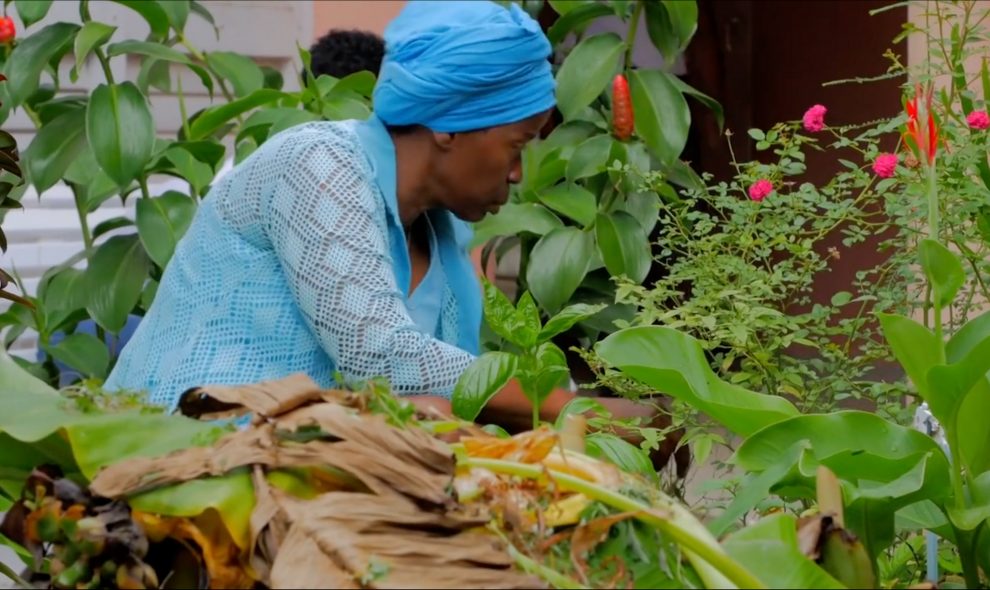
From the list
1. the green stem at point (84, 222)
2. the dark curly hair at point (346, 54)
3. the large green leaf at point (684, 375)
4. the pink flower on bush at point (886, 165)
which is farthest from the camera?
the dark curly hair at point (346, 54)

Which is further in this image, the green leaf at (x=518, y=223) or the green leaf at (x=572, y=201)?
the green leaf at (x=518, y=223)

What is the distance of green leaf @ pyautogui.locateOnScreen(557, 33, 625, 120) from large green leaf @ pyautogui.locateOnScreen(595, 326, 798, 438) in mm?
2257

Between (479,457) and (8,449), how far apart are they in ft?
1.42

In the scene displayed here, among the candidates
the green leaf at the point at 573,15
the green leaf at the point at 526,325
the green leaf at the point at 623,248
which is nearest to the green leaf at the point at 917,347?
the green leaf at the point at 526,325

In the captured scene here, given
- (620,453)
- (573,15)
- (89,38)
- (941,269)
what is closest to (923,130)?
(941,269)

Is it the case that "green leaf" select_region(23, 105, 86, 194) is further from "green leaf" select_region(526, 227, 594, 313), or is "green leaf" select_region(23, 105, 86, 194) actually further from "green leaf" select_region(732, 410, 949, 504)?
"green leaf" select_region(732, 410, 949, 504)

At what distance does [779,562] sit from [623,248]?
2.60m

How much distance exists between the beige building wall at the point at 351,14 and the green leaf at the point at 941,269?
16.1 feet

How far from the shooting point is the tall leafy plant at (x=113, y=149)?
4102mm

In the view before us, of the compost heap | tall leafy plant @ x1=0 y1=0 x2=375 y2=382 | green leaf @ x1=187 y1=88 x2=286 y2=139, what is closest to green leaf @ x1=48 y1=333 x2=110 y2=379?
tall leafy plant @ x1=0 y1=0 x2=375 y2=382

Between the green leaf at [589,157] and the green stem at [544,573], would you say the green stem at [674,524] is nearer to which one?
the green stem at [544,573]

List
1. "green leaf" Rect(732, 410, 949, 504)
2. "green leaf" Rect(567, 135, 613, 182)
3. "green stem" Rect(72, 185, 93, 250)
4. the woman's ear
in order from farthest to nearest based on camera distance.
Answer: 1. "green stem" Rect(72, 185, 93, 250)
2. "green leaf" Rect(567, 135, 613, 182)
3. the woman's ear
4. "green leaf" Rect(732, 410, 949, 504)

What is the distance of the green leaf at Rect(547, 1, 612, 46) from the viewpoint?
4316 mm

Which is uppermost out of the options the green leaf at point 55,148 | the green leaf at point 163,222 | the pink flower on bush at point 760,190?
the pink flower on bush at point 760,190
